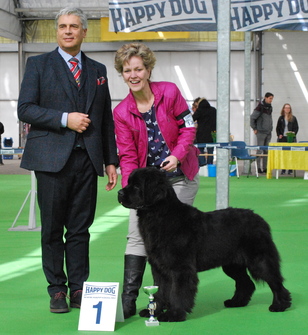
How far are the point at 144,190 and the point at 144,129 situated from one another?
489mm

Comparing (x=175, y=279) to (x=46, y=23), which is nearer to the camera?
(x=175, y=279)

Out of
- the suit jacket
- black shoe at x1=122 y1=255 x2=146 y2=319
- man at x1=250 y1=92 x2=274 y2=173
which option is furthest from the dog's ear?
man at x1=250 y1=92 x2=274 y2=173

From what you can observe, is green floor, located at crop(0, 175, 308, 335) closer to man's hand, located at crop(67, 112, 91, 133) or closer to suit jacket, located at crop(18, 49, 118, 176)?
suit jacket, located at crop(18, 49, 118, 176)

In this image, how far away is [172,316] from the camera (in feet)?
11.7

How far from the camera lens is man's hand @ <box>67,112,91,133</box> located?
3619 mm

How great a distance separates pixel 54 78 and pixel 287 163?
10593mm

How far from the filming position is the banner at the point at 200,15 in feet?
40.5

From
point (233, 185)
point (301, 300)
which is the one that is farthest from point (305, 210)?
point (301, 300)

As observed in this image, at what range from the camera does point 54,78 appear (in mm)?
3701

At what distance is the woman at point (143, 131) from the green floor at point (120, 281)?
1.15ft

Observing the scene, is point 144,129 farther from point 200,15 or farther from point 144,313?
point 200,15

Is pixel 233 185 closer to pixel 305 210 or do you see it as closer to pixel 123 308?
pixel 305 210

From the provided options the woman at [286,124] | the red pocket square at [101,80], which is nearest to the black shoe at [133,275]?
the red pocket square at [101,80]

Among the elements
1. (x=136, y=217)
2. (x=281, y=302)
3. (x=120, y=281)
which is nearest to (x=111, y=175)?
(x=136, y=217)
